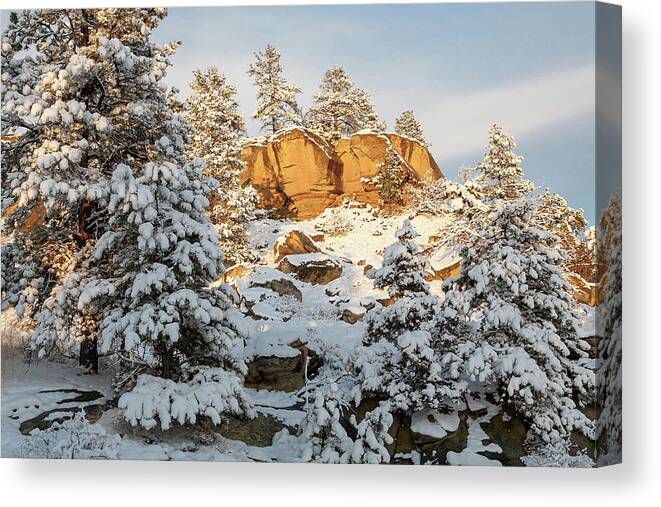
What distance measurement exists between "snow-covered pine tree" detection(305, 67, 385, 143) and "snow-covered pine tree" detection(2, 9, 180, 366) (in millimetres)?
2115

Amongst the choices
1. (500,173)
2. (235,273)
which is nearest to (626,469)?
(500,173)

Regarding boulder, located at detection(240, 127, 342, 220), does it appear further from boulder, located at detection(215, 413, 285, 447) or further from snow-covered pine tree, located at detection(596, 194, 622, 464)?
snow-covered pine tree, located at detection(596, 194, 622, 464)

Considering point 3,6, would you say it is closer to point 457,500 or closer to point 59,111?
point 59,111

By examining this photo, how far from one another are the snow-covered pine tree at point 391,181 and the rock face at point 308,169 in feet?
0.34

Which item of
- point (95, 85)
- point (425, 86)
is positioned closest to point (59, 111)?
point (95, 85)

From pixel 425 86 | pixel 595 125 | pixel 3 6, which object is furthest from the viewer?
pixel 3 6

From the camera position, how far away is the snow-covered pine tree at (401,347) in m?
12.0

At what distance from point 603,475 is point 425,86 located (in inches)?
215

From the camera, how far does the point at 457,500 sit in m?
12.0

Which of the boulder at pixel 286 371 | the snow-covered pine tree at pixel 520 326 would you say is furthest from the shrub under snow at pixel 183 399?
the snow-covered pine tree at pixel 520 326

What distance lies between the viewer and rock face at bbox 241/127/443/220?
506 inches

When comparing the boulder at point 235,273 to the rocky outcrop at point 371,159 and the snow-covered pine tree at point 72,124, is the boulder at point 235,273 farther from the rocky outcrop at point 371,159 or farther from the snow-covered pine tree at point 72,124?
the snow-covered pine tree at point 72,124

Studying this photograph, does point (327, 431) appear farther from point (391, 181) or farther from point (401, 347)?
point (391, 181)

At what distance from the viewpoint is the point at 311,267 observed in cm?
1276
